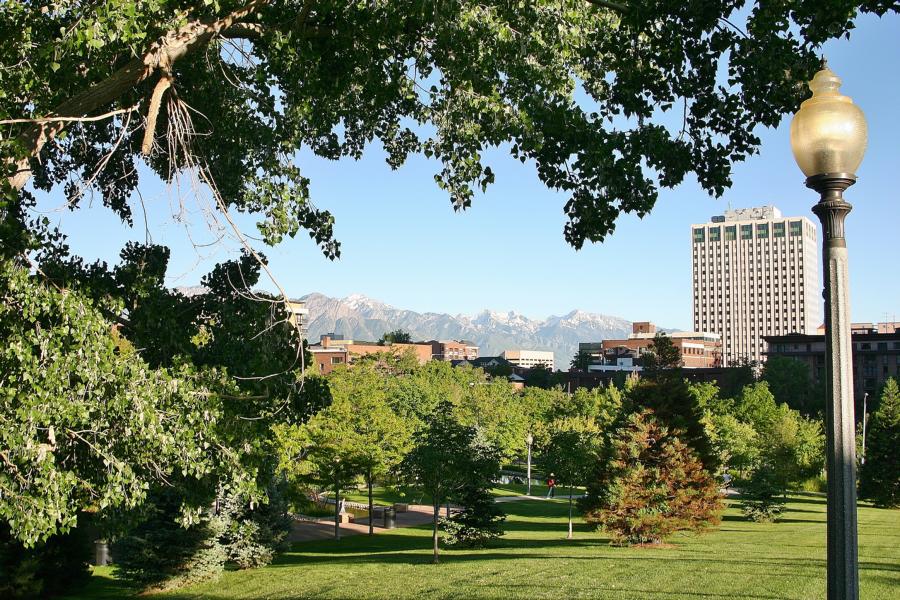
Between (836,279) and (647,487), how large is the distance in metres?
25.6

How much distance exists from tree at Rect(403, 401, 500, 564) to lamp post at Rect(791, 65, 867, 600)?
930 inches

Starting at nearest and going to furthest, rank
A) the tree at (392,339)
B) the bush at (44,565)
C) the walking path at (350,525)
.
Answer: the bush at (44,565), the walking path at (350,525), the tree at (392,339)

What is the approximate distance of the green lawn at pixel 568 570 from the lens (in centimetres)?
1619

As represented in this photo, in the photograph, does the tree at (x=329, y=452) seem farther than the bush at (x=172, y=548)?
Yes

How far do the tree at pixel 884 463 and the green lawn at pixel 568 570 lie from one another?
1139 centimetres

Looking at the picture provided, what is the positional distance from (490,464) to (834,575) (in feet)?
82.1

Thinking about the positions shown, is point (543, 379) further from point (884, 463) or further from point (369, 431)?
point (369, 431)

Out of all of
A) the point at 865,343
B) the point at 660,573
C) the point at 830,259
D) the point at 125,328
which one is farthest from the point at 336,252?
the point at 865,343

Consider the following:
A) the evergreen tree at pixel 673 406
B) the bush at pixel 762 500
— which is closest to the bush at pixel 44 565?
the evergreen tree at pixel 673 406

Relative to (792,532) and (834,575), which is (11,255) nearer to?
(834,575)

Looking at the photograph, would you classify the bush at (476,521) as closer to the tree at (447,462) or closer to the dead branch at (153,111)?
the tree at (447,462)

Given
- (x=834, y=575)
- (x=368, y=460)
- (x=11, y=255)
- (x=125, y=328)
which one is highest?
(x=11, y=255)

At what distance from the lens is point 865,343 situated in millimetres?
103375

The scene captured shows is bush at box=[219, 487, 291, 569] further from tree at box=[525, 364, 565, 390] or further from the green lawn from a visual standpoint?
tree at box=[525, 364, 565, 390]
